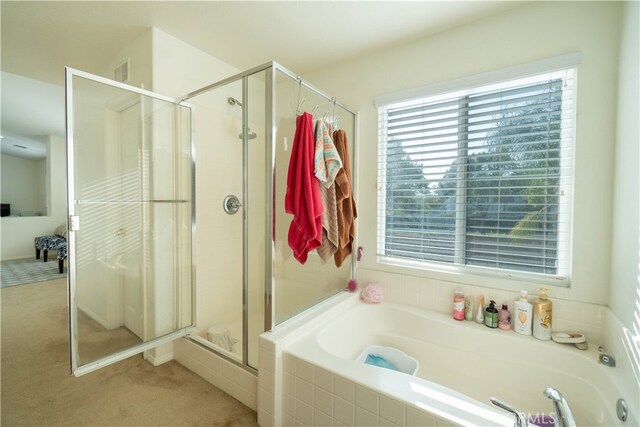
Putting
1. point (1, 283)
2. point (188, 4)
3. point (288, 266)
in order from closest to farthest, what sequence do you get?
point (188, 4)
point (288, 266)
point (1, 283)

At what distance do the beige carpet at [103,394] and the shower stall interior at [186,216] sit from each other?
8.8 inches

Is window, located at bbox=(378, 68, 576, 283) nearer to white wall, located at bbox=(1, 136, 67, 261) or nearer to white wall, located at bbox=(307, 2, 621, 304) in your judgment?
white wall, located at bbox=(307, 2, 621, 304)

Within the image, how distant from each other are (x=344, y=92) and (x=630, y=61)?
1.60 metres

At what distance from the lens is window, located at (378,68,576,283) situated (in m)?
1.48

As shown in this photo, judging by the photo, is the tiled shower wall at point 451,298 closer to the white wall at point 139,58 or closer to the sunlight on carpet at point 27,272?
the white wall at point 139,58

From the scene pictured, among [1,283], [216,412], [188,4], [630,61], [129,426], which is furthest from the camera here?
[1,283]

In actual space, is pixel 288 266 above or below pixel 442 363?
above

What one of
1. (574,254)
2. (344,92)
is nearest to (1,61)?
(344,92)

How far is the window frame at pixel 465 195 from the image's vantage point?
143 centimetres

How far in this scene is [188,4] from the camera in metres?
1.57

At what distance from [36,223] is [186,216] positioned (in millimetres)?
6127

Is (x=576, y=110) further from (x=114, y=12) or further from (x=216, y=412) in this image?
(x=114, y=12)

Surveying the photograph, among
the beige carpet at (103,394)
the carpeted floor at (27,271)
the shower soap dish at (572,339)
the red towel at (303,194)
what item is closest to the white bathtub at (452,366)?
the shower soap dish at (572,339)

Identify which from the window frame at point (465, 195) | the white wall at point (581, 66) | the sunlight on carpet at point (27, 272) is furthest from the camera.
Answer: the sunlight on carpet at point (27, 272)
